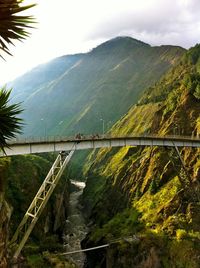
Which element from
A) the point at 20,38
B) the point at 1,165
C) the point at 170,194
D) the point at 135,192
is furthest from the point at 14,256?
the point at 135,192

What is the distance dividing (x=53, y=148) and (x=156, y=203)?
3552 centimetres

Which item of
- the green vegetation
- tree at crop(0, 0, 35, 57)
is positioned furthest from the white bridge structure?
tree at crop(0, 0, 35, 57)

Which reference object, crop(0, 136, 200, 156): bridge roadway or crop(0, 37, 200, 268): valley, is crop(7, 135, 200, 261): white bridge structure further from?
crop(0, 37, 200, 268): valley

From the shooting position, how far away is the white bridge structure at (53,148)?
50.2 metres

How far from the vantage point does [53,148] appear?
2335 inches

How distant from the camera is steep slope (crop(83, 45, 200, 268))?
68750mm

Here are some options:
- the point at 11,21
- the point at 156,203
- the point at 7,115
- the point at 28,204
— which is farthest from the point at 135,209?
the point at 11,21

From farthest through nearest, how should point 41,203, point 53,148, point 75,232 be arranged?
point 75,232 < point 53,148 < point 41,203

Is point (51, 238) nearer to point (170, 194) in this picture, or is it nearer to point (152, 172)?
point (170, 194)

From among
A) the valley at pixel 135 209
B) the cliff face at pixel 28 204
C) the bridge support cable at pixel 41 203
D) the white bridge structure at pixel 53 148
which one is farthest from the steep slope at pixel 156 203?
the bridge support cable at pixel 41 203

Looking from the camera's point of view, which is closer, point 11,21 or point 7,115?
point 11,21

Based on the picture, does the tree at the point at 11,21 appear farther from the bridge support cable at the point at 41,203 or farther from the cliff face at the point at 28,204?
the cliff face at the point at 28,204

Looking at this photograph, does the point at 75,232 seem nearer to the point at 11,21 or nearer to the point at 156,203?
the point at 156,203

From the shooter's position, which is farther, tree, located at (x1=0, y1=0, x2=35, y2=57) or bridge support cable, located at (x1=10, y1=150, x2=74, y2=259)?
bridge support cable, located at (x1=10, y1=150, x2=74, y2=259)
